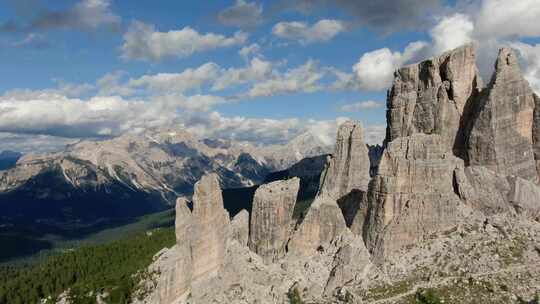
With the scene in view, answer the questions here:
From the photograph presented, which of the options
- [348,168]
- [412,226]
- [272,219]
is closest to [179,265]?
[272,219]

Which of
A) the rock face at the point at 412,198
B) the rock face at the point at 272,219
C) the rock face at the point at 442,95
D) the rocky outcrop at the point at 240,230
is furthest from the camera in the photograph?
the rock face at the point at 442,95

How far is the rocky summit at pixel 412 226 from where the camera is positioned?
100 m

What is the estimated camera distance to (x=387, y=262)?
105m

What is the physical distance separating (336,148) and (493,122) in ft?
127

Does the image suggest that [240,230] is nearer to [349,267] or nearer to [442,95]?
[349,267]

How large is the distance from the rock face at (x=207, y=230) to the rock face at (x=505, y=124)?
6339 cm

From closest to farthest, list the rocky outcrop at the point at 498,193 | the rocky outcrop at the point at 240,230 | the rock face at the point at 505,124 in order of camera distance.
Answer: the rocky outcrop at the point at 498,193
the rock face at the point at 505,124
the rocky outcrop at the point at 240,230

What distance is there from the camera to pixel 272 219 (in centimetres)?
11388

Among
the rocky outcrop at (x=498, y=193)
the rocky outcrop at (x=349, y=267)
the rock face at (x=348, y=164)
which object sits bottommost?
the rocky outcrop at (x=349, y=267)

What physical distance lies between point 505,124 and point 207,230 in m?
75.1

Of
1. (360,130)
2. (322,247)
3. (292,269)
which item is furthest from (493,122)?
(292,269)

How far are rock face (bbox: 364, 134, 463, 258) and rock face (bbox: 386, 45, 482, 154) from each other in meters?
14.5

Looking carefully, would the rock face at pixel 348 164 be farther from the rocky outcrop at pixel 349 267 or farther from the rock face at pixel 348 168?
the rocky outcrop at pixel 349 267

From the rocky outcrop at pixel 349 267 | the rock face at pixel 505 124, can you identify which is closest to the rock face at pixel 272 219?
the rocky outcrop at pixel 349 267
